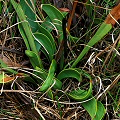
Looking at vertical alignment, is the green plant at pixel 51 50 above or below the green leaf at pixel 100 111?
above

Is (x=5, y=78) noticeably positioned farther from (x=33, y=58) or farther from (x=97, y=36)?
(x=97, y=36)

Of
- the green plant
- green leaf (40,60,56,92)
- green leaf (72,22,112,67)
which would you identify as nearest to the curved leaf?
the green plant

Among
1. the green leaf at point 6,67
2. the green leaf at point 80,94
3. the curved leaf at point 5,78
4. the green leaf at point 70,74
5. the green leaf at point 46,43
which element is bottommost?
the green leaf at point 80,94

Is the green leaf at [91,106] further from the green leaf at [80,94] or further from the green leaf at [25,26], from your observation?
the green leaf at [25,26]

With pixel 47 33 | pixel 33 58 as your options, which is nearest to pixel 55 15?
pixel 47 33

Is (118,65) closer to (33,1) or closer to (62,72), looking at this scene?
(62,72)

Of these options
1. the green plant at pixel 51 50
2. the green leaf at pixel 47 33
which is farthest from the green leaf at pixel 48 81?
the green leaf at pixel 47 33

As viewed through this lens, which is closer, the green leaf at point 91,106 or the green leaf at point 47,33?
the green leaf at point 91,106
